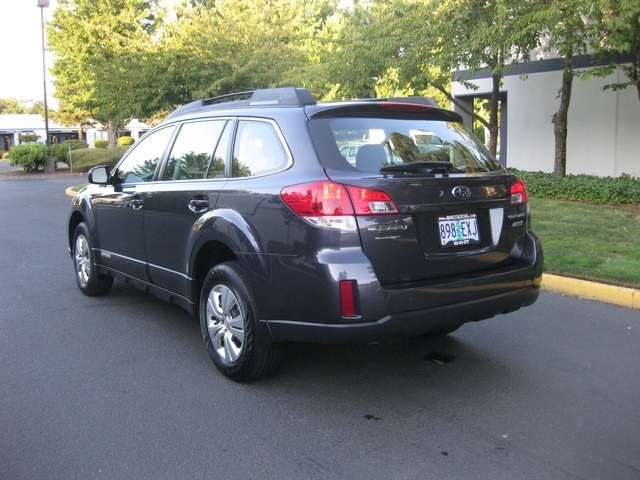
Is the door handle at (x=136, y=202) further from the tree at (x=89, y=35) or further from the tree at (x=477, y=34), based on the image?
the tree at (x=89, y=35)

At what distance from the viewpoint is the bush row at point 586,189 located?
12453 mm

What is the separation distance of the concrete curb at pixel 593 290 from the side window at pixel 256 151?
404 centimetres

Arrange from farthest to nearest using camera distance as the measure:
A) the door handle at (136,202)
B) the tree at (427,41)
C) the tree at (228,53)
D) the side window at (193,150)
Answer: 1. the tree at (228,53)
2. the tree at (427,41)
3. the door handle at (136,202)
4. the side window at (193,150)

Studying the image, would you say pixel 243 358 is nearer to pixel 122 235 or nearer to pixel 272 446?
pixel 272 446

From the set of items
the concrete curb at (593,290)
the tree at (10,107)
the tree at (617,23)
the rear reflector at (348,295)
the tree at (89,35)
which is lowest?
the concrete curb at (593,290)

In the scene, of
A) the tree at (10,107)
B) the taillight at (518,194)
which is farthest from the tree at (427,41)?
the tree at (10,107)

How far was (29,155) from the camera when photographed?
30188mm

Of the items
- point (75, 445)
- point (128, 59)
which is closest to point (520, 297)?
point (75, 445)

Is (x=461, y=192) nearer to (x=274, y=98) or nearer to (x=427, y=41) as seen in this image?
(x=274, y=98)

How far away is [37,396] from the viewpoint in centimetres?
430

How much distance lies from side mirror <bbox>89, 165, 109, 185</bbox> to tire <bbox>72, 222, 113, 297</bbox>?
56cm

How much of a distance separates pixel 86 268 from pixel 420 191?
4222 mm

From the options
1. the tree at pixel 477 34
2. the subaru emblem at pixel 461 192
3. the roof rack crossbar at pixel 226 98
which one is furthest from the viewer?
the tree at pixel 477 34

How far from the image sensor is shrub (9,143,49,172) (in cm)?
3019
